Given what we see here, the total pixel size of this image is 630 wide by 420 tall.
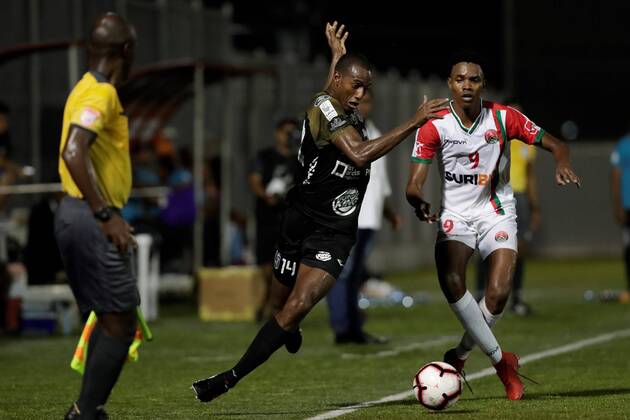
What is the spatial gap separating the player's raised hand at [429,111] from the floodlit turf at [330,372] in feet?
5.57

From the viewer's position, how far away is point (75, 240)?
7410mm

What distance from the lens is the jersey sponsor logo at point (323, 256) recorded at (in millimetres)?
8992

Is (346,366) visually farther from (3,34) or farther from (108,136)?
(3,34)

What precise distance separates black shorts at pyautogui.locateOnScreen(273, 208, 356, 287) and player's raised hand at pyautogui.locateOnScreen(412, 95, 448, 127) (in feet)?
3.52

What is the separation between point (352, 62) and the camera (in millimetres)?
9148

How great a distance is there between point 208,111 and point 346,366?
11752mm

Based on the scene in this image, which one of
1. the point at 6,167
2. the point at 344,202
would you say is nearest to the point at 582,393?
the point at 344,202

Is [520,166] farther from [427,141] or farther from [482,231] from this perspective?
[427,141]

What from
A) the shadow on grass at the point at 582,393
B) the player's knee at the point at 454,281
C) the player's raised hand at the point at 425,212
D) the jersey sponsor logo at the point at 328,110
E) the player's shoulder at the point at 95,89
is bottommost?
the shadow on grass at the point at 582,393

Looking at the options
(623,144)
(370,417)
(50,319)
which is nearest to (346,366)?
(370,417)

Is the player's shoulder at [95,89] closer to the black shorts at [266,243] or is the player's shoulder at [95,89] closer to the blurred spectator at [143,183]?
the black shorts at [266,243]

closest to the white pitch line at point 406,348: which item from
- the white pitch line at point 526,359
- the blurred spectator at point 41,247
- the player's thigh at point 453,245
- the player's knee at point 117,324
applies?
the white pitch line at point 526,359

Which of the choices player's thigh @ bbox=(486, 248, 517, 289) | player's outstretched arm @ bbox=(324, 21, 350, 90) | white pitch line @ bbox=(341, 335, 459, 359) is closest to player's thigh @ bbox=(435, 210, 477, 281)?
player's thigh @ bbox=(486, 248, 517, 289)

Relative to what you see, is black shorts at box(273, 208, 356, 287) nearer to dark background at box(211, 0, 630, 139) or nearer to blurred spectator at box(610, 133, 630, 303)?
blurred spectator at box(610, 133, 630, 303)
